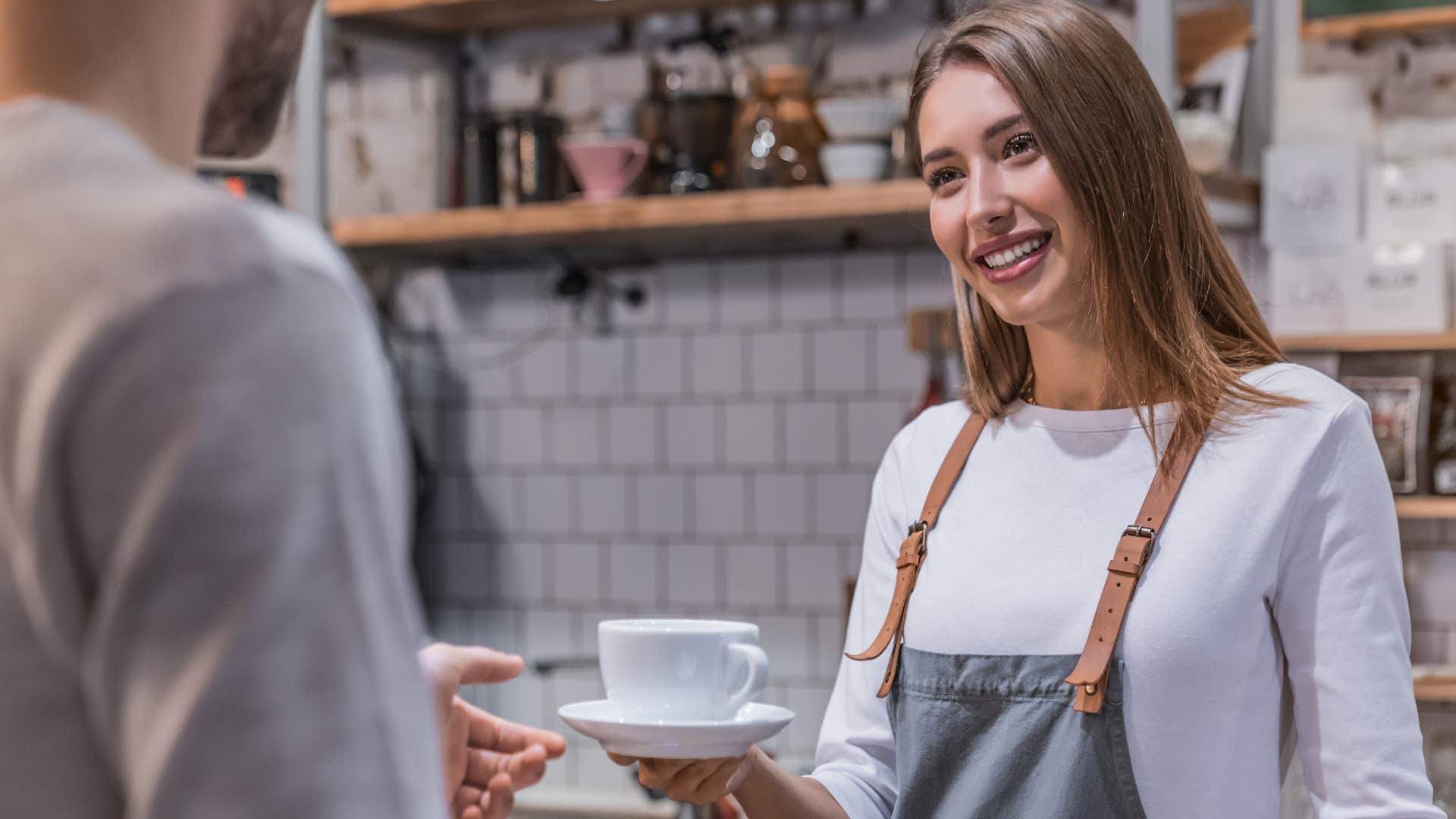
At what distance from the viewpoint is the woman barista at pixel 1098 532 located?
1.27 metres

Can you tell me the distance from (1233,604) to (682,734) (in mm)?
524

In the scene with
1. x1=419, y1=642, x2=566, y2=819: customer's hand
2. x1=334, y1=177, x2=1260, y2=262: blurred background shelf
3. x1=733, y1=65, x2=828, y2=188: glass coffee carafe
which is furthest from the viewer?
x1=733, y1=65, x2=828, y2=188: glass coffee carafe

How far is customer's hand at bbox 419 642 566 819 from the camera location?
102 centimetres

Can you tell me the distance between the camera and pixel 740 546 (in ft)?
10.4

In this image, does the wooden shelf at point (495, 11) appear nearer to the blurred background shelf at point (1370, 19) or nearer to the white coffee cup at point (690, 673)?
the blurred background shelf at point (1370, 19)

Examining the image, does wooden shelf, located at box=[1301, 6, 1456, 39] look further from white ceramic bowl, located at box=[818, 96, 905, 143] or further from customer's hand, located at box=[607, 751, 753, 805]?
customer's hand, located at box=[607, 751, 753, 805]

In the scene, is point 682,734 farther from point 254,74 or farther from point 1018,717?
point 254,74

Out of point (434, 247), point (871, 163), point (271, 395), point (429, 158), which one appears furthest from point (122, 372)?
point (429, 158)

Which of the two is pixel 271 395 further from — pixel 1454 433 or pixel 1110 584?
pixel 1454 433

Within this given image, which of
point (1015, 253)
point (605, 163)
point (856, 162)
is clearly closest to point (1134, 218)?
point (1015, 253)

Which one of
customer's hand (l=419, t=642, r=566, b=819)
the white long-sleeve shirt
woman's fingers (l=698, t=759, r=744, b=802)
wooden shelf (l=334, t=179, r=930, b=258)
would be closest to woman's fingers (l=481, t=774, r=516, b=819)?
customer's hand (l=419, t=642, r=566, b=819)

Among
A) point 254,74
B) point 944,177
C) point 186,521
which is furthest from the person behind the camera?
point 944,177

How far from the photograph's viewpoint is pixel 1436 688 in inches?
98.4

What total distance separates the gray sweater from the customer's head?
0.13m
